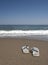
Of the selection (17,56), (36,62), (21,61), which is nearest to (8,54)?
(17,56)

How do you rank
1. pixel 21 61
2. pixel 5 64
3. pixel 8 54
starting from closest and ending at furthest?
pixel 5 64, pixel 21 61, pixel 8 54

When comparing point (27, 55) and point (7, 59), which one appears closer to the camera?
point (7, 59)

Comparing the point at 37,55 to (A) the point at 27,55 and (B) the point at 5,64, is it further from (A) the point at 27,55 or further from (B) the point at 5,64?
(B) the point at 5,64

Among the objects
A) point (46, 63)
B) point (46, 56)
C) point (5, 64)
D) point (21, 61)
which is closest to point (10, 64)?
point (5, 64)

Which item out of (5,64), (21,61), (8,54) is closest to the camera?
(5,64)

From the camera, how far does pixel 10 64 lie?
457cm

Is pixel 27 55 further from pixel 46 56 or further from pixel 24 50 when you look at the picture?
pixel 46 56

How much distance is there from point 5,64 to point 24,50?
4.55 ft

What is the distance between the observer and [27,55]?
555cm

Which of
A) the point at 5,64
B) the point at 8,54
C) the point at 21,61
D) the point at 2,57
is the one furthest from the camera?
the point at 8,54

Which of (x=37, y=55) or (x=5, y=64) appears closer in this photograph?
(x=5, y=64)

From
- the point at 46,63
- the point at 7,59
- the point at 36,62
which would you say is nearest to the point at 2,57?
the point at 7,59

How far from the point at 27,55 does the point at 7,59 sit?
86 centimetres

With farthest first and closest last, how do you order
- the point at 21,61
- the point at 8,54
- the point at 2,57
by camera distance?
the point at 8,54
the point at 2,57
the point at 21,61
